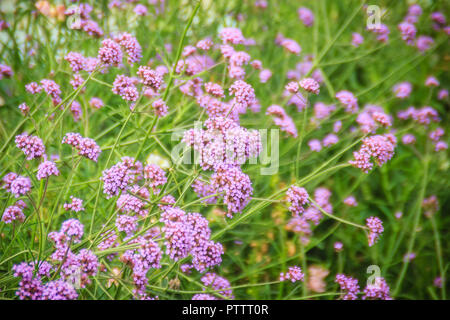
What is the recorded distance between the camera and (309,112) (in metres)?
2.10

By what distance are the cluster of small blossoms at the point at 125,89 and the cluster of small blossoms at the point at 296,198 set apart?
20.3 inches

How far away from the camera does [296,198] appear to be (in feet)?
3.52

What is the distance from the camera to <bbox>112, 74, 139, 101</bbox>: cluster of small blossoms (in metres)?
1.11

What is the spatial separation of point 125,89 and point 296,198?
57cm

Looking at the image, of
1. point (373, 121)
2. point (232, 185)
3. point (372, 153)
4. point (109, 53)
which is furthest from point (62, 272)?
point (373, 121)

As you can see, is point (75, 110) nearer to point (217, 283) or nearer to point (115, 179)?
point (115, 179)

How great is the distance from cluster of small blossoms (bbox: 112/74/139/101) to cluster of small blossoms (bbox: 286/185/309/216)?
52cm

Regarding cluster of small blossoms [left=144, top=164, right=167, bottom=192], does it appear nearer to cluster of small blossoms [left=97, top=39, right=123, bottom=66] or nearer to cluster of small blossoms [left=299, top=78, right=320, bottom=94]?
cluster of small blossoms [left=97, top=39, right=123, bottom=66]

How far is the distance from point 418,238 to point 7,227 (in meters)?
1.76

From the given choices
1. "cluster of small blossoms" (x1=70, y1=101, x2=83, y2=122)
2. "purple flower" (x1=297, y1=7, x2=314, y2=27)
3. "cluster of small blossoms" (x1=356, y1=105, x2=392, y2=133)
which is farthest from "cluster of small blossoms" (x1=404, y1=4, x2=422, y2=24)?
"cluster of small blossoms" (x1=70, y1=101, x2=83, y2=122)

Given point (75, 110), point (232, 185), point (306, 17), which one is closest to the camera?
point (232, 185)

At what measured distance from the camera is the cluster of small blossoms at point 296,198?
107 centimetres

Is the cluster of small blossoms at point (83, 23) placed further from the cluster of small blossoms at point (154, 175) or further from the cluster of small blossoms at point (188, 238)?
the cluster of small blossoms at point (188, 238)
